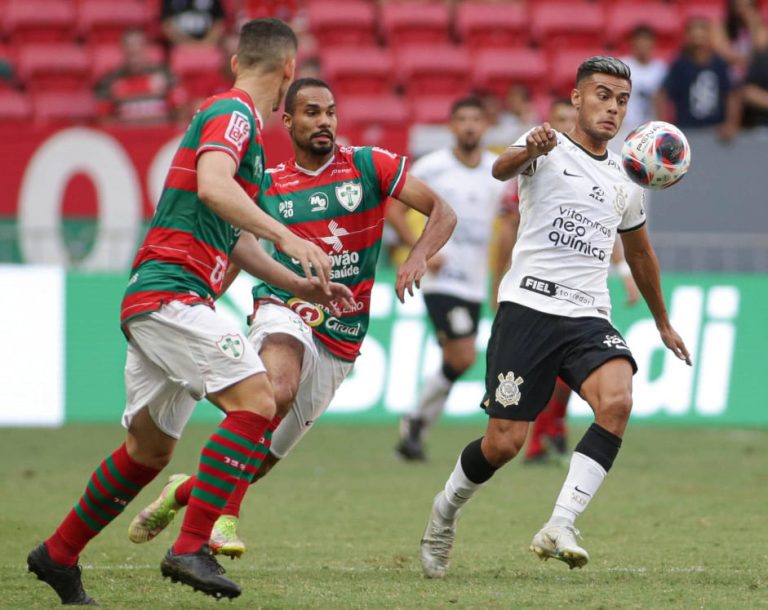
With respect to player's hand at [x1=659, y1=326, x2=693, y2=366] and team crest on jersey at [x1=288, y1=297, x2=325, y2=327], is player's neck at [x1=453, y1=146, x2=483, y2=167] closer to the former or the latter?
team crest on jersey at [x1=288, y1=297, x2=325, y2=327]

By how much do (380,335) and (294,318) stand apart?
20.8ft

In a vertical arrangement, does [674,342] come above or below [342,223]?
below

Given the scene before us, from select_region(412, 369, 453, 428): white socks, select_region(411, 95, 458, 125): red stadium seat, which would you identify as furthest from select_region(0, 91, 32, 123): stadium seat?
select_region(412, 369, 453, 428): white socks

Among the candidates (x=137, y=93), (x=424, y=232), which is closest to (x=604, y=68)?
(x=424, y=232)

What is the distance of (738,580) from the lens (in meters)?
6.71

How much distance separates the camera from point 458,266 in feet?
39.7

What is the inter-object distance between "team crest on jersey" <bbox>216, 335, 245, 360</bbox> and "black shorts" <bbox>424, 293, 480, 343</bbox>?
20.2 feet

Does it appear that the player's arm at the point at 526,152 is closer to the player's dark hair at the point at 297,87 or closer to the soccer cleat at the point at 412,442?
the player's dark hair at the point at 297,87

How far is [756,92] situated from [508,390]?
1025 cm

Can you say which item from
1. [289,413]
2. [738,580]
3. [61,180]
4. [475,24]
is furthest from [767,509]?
[475,24]

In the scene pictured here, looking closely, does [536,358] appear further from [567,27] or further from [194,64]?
[567,27]

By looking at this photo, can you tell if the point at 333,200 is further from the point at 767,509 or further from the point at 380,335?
the point at 380,335

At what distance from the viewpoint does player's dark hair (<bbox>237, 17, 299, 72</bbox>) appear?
20.2ft

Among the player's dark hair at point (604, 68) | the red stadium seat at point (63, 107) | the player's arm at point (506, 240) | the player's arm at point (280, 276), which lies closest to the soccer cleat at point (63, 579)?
the player's arm at point (280, 276)
